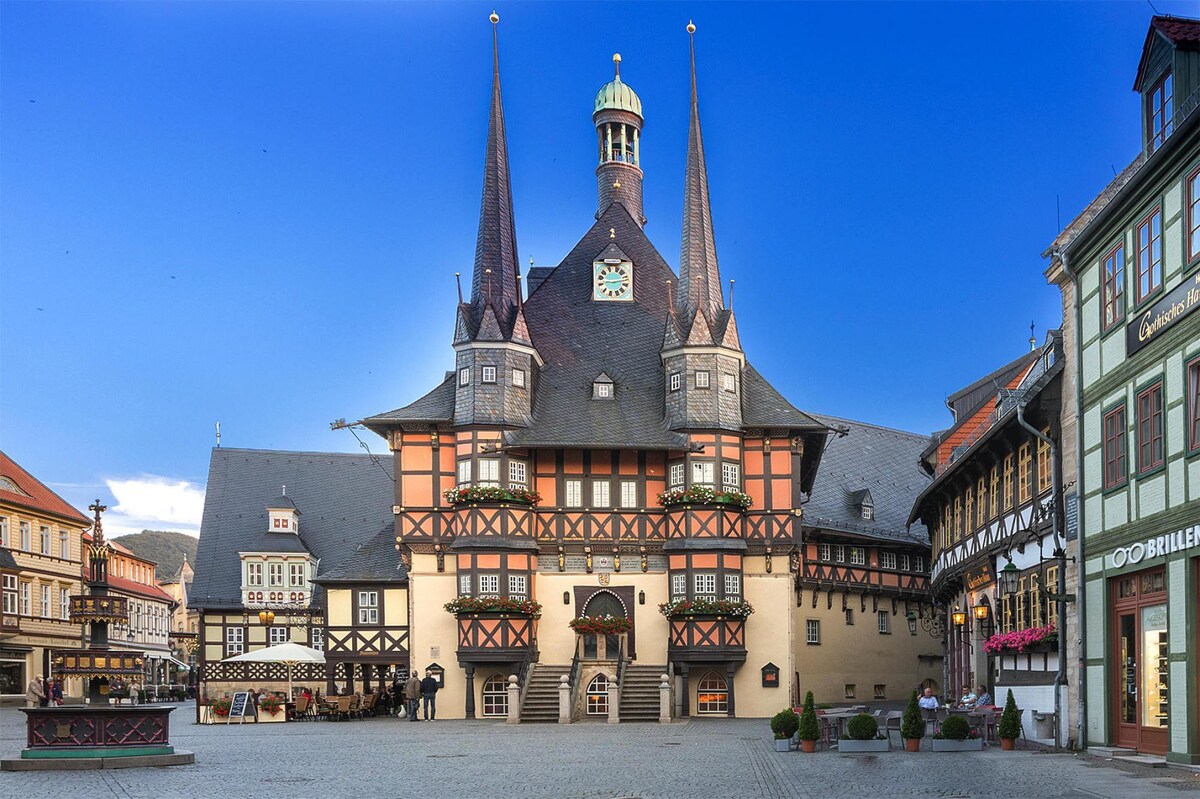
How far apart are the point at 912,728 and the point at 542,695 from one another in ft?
59.2

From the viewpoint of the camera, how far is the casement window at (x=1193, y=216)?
2177cm

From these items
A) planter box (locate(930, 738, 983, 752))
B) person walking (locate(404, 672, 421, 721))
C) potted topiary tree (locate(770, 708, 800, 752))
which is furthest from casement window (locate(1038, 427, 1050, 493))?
person walking (locate(404, 672, 421, 721))

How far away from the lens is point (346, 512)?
3093 inches

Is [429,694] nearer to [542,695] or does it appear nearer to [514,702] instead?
[542,695]

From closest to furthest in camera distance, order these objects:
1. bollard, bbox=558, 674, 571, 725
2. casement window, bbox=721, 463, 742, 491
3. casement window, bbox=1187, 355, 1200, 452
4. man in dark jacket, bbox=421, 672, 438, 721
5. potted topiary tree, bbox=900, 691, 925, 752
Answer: casement window, bbox=1187, 355, 1200, 452 → potted topiary tree, bbox=900, 691, 925, 752 → bollard, bbox=558, 674, 571, 725 → man in dark jacket, bbox=421, 672, 438, 721 → casement window, bbox=721, 463, 742, 491

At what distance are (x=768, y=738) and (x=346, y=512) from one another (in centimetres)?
4769

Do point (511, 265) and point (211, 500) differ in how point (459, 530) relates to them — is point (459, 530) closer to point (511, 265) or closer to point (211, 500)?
point (511, 265)

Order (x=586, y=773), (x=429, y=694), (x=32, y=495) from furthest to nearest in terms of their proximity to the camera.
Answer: (x=32, y=495), (x=429, y=694), (x=586, y=773)

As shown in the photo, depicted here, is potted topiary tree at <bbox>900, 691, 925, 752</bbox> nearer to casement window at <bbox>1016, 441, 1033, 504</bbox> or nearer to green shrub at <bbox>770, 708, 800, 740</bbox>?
green shrub at <bbox>770, 708, 800, 740</bbox>

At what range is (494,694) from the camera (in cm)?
4762

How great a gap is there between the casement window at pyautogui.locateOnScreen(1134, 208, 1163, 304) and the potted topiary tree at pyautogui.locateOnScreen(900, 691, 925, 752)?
8.56 metres

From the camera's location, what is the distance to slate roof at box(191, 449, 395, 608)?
7425 cm

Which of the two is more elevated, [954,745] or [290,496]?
[290,496]

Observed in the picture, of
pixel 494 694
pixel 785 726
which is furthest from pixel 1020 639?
pixel 494 694
